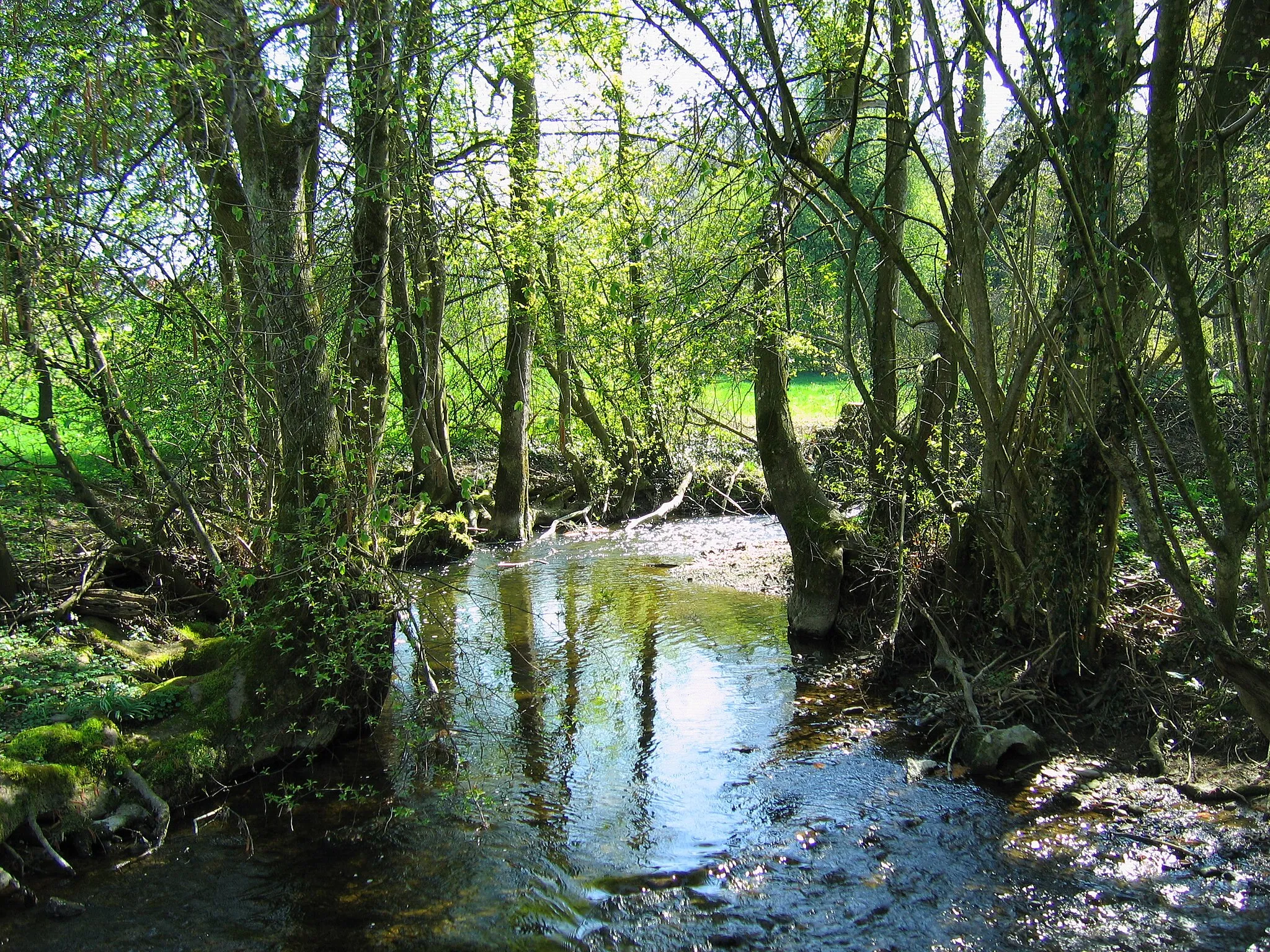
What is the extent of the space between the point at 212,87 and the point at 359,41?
1.31 metres

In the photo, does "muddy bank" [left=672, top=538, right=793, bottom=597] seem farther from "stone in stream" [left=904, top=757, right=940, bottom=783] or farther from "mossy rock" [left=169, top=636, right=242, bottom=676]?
"mossy rock" [left=169, top=636, right=242, bottom=676]

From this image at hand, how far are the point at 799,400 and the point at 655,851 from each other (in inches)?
974

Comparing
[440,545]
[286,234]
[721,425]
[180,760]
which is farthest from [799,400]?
[180,760]

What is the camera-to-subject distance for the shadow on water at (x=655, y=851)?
14.9 ft

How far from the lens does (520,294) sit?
1462cm

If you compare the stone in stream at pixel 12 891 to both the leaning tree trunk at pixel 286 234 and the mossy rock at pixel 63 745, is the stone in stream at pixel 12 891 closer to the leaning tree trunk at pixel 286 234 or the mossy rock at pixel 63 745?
the mossy rock at pixel 63 745

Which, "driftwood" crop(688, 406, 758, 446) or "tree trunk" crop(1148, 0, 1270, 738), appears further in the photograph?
"driftwood" crop(688, 406, 758, 446)

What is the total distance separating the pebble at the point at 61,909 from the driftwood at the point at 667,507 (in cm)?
1226

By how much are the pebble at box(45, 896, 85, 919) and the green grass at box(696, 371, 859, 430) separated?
28.6 ft

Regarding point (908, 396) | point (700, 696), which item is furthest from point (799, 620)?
point (908, 396)

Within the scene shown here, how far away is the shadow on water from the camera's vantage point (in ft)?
14.9

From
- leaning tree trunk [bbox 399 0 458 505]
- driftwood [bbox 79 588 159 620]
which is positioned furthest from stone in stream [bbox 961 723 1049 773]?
driftwood [bbox 79 588 159 620]

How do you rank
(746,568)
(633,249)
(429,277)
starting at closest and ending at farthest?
(633,249), (429,277), (746,568)

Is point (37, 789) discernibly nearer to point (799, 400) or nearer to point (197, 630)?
point (197, 630)
